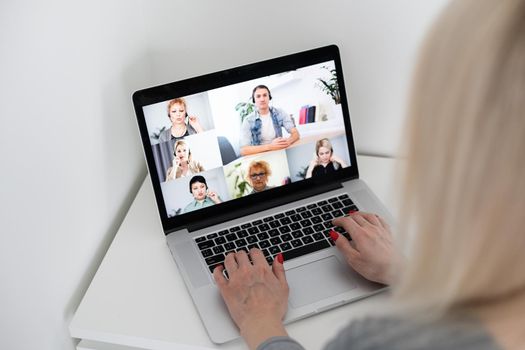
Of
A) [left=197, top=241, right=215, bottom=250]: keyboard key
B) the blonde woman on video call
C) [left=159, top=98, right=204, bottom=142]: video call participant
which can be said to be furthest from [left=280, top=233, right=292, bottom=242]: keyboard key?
the blonde woman on video call

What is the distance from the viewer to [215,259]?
3.24ft

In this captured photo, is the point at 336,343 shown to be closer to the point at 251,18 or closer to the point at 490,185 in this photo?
the point at 490,185

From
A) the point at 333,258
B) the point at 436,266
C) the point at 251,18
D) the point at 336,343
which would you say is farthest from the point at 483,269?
the point at 251,18

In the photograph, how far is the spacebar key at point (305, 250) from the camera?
98cm

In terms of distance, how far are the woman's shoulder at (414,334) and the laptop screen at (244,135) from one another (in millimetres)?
494

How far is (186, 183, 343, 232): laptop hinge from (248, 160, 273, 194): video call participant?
0.03 m

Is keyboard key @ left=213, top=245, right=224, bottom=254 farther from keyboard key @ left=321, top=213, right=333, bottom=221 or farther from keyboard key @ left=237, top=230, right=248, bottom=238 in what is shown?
keyboard key @ left=321, top=213, right=333, bottom=221

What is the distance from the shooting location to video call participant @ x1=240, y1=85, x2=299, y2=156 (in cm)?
105

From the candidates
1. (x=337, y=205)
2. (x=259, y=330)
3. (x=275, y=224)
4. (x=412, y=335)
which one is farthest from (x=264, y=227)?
(x=412, y=335)

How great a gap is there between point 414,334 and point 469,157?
155 millimetres

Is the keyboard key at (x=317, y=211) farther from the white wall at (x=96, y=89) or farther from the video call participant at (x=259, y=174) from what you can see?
the white wall at (x=96, y=89)

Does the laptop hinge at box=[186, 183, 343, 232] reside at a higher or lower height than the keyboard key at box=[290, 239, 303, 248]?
higher

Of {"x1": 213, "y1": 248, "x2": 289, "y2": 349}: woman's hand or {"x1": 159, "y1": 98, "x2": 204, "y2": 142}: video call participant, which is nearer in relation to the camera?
{"x1": 213, "y1": 248, "x2": 289, "y2": 349}: woman's hand

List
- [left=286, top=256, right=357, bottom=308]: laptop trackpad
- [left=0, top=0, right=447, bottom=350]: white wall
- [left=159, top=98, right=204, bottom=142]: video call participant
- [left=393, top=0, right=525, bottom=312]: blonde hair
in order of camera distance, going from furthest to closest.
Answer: [left=159, top=98, right=204, bottom=142]: video call participant → [left=286, top=256, right=357, bottom=308]: laptop trackpad → [left=0, top=0, right=447, bottom=350]: white wall → [left=393, top=0, right=525, bottom=312]: blonde hair
